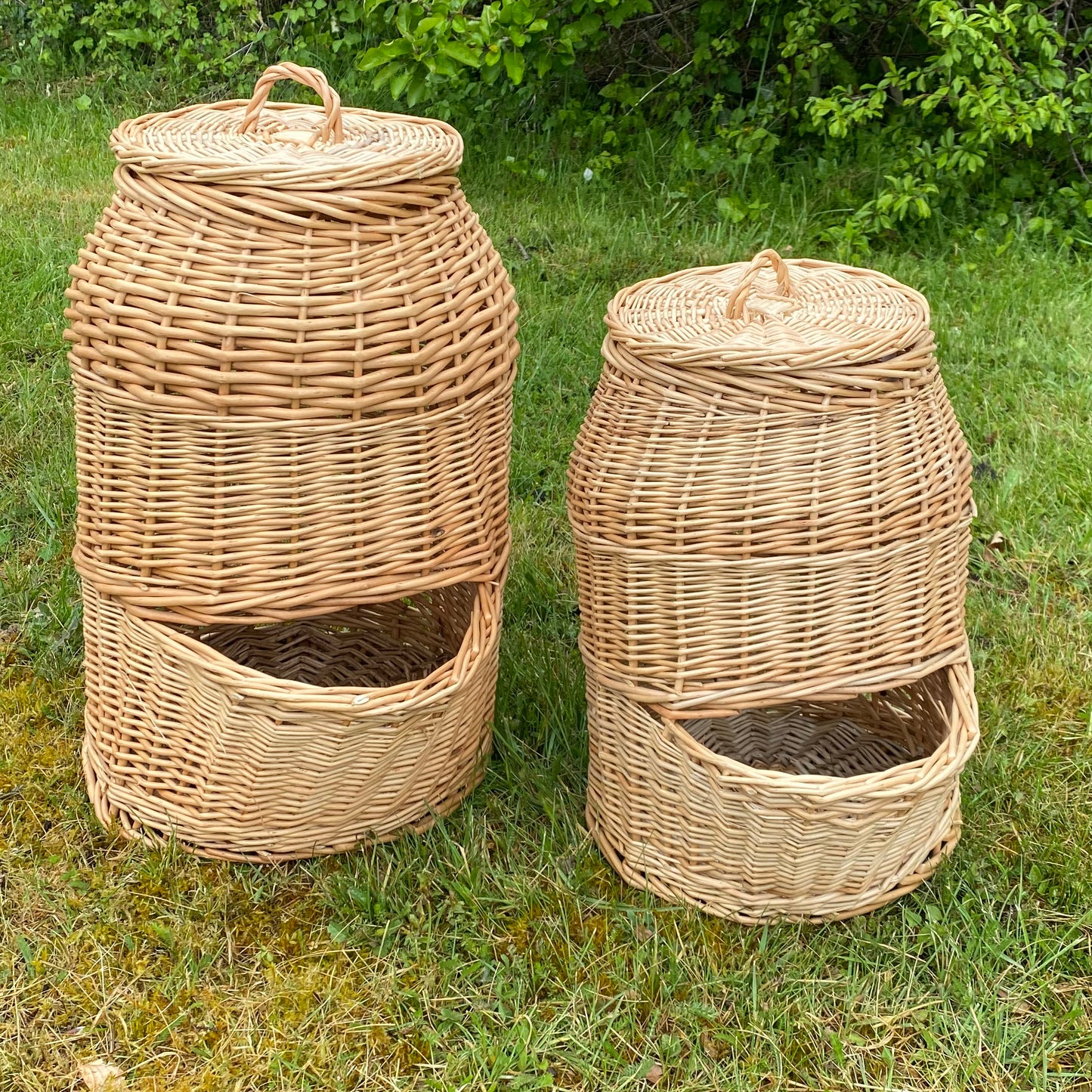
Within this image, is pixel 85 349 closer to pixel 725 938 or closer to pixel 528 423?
pixel 725 938

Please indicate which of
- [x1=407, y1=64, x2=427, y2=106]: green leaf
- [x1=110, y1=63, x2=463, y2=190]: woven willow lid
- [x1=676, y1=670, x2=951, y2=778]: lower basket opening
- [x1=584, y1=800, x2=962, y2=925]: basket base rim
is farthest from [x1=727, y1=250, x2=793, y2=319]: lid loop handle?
[x1=407, y1=64, x2=427, y2=106]: green leaf

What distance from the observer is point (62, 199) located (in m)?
5.12

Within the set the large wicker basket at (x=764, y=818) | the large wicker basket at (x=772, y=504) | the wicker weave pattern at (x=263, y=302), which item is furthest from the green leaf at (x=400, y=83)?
the large wicker basket at (x=764, y=818)

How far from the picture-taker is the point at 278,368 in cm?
204

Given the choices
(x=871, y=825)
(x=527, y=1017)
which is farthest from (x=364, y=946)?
(x=871, y=825)

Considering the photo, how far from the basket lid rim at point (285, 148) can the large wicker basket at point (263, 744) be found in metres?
0.76

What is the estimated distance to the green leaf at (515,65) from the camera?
4.41 meters

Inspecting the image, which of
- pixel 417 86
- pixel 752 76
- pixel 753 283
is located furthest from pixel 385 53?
pixel 753 283

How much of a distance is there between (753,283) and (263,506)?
0.95 meters

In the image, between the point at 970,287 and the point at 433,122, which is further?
the point at 970,287

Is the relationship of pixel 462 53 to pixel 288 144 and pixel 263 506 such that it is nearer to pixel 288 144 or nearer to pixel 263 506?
pixel 288 144

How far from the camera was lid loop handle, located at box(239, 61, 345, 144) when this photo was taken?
221cm

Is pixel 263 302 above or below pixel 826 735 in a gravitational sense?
above

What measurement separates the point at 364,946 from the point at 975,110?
339 centimetres
